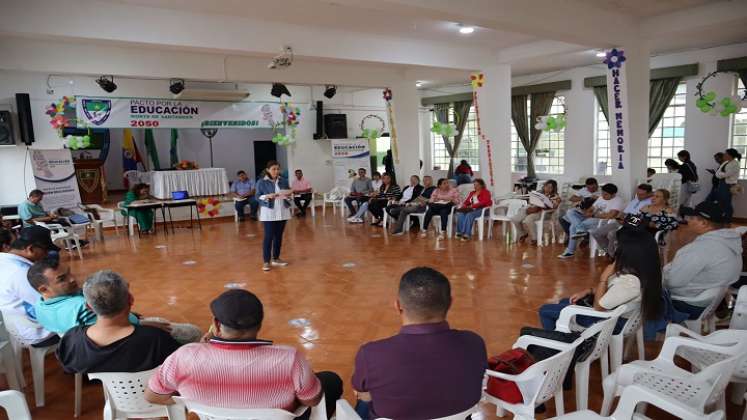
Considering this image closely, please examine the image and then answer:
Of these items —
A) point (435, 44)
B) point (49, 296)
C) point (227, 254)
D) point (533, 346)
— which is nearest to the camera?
point (533, 346)

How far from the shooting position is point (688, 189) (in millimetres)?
8742

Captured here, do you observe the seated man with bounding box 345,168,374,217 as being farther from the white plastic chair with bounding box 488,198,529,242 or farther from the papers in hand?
the papers in hand

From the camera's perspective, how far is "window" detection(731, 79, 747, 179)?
8.91m

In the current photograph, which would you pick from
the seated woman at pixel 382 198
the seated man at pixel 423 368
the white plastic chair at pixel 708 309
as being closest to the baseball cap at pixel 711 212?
the white plastic chair at pixel 708 309

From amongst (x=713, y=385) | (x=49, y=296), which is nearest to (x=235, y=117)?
(x=49, y=296)

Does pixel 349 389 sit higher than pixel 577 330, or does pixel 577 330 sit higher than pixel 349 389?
pixel 577 330

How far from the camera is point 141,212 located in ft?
30.5

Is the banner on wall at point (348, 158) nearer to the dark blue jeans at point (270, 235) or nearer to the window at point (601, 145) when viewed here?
the window at point (601, 145)

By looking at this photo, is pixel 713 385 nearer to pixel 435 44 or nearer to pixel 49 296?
pixel 49 296

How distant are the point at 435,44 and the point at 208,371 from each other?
25.5 ft

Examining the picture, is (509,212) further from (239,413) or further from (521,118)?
(239,413)

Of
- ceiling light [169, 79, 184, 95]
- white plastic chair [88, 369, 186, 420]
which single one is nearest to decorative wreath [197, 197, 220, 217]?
ceiling light [169, 79, 184, 95]

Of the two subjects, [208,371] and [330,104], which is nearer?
[208,371]

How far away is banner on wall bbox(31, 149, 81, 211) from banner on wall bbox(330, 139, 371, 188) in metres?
5.47
